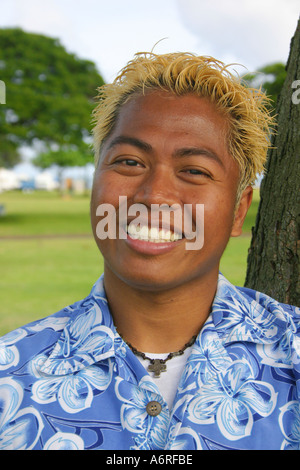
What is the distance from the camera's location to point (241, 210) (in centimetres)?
225

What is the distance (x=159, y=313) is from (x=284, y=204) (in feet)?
4.18

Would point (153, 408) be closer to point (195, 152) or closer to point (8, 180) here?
point (195, 152)

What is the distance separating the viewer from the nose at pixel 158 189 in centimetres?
185

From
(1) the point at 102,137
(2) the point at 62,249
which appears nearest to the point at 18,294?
(2) the point at 62,249

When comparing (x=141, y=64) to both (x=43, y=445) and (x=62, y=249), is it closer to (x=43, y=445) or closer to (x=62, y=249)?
(x=43, y=445)

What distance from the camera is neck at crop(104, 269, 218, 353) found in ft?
6.56

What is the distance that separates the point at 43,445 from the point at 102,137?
1.24m

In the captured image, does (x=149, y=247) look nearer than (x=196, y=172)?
Yes

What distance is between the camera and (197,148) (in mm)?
1942

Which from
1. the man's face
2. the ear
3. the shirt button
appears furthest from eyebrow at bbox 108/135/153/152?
the shirt button

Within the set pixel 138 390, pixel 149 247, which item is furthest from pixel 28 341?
pixel 149 247

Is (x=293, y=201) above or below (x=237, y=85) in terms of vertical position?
below

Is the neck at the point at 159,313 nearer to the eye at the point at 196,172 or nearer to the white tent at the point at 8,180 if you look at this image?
Answer: the eye at the point at 196,172

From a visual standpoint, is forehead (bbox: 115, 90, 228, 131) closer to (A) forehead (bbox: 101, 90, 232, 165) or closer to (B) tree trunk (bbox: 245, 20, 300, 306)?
(A) forehead (bbox: 101, 90, 232, 165)
